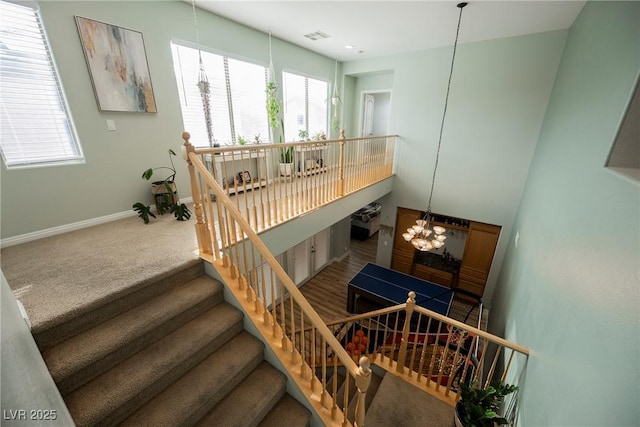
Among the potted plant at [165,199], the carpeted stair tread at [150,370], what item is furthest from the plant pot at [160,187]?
the carpeted stair tread at [150,370]

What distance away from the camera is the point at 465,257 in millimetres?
5707

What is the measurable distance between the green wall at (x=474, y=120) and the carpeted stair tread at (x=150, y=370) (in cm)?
513

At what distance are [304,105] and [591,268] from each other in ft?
18.0

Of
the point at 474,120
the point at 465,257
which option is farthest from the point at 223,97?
the point at 465,257

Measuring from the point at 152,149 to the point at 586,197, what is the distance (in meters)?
4.43

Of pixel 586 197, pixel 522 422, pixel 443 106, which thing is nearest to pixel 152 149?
pixel 586 197

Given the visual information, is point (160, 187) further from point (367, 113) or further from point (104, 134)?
point (367, 113)

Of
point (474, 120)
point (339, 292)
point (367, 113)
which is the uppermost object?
point (367, 113)

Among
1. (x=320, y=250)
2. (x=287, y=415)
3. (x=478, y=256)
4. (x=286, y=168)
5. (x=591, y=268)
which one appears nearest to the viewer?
(x=591, y=268)

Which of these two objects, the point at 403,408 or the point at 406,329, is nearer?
the point at 403,408

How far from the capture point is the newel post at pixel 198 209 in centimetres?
205

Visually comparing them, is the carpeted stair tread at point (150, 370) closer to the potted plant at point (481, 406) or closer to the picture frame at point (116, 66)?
the potted plant at point (481, 406)

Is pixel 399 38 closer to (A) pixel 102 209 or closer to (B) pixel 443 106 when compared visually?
(B) pixel 443 106

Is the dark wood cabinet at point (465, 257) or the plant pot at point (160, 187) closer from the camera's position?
the plant pot at point (160, 187)
